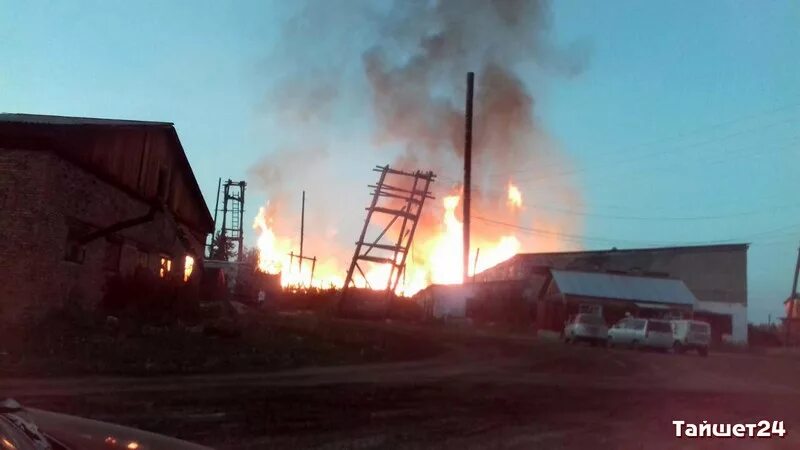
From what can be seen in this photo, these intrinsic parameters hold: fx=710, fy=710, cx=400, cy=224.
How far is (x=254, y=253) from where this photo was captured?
81.5 m

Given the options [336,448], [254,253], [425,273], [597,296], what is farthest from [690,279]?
[336,448]

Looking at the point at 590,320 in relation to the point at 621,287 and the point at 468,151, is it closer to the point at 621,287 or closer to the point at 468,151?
the point at 468,151

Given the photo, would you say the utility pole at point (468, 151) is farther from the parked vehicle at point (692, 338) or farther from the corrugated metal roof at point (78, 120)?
the corrugated metal roof at point (78, 120)

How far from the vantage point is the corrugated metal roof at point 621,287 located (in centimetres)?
4744

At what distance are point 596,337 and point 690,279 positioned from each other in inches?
1137

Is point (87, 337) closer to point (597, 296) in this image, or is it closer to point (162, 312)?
point (162, 312)

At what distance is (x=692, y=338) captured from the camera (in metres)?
32.6

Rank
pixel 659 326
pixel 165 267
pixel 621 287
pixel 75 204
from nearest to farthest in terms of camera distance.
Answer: pixel 75 204, pixel 165 267, pixel 659 326, pixel 621 287

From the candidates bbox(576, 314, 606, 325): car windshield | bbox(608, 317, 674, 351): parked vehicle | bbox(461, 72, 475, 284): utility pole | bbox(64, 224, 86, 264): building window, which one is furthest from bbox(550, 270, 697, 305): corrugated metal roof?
bbox(64, 224, 86, 264): building window

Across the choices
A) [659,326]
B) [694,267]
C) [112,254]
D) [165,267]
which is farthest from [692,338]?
[694,267]

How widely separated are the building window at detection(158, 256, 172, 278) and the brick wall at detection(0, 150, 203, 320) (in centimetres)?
624

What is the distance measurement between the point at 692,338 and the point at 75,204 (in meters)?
26.6

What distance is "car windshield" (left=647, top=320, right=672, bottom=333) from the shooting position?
33188 millimetres

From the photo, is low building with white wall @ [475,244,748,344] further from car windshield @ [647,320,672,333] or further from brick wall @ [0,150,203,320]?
brick wall @ [0,150,203,320]
